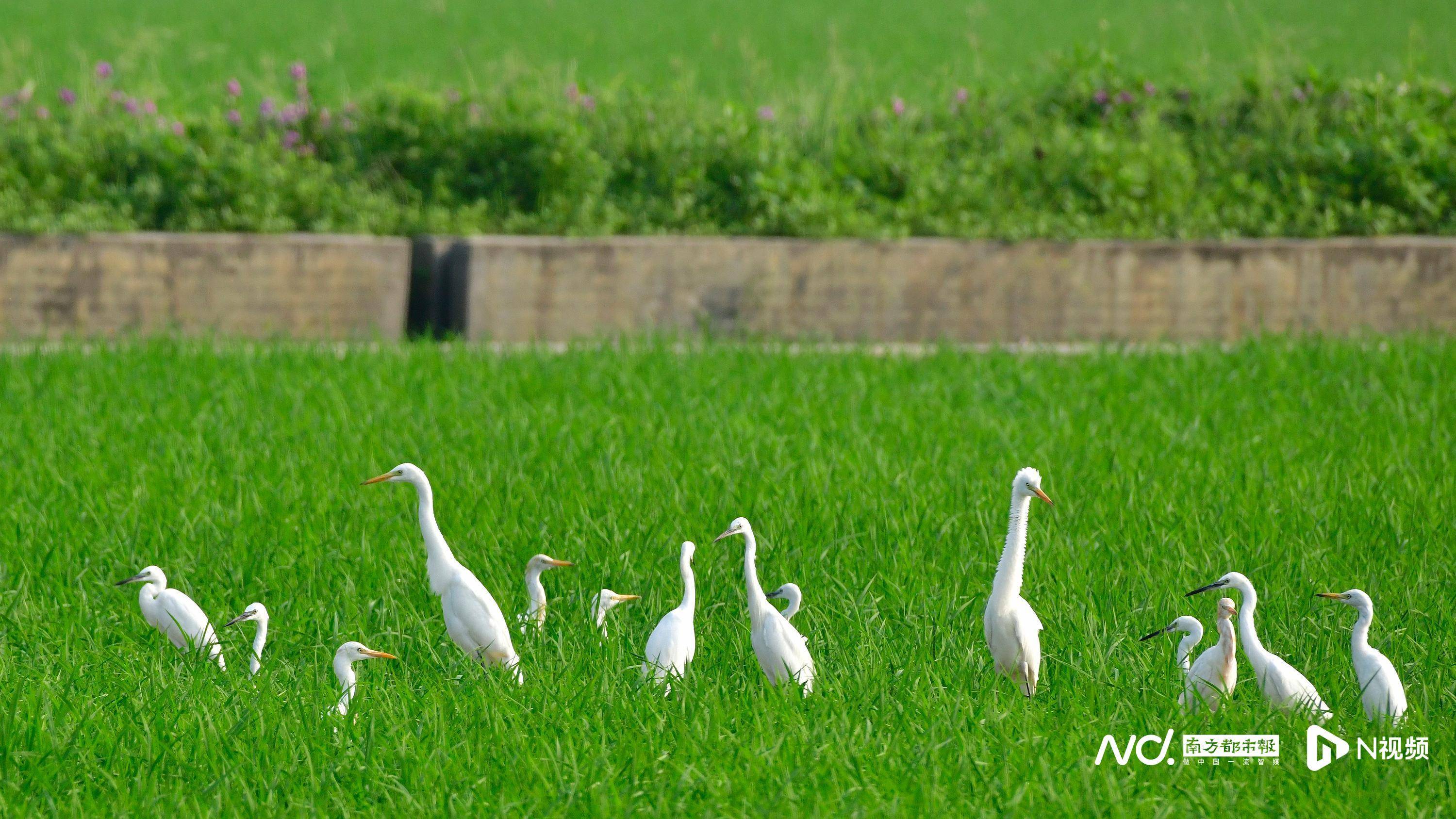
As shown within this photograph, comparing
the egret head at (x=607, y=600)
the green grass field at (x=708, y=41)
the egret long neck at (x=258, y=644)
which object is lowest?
the egret long neck at (x=258, y=644)

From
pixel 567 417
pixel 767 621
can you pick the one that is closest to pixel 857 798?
pixel 767 621

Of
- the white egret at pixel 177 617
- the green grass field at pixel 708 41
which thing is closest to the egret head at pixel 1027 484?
the white egret at pixel 177 617

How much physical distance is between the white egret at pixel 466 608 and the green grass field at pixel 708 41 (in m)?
A: 6.98

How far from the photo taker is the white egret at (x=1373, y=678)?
2760 millimetres

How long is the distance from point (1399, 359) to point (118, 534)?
5.54 m

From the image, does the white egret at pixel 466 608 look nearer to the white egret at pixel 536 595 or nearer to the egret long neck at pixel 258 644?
the white egret at pixel 536 595

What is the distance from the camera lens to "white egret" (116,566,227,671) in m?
3.32

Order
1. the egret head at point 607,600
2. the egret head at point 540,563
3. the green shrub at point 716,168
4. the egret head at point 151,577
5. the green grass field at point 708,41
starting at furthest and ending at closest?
the green grass field at point 708,41 < the green shrub at point 716,168 < the egret head at point 151,577 < the egret head at point 607,600 < the egret head at point 540,563

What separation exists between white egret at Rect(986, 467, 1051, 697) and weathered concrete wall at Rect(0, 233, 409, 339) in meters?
5.35

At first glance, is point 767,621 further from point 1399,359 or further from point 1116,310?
point 1116,310

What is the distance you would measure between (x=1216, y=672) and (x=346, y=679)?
1622 mm

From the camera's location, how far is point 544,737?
2816 mm

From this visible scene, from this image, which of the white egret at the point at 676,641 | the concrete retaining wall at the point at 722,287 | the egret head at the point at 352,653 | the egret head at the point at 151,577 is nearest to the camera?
the egret head at the point at 352,653

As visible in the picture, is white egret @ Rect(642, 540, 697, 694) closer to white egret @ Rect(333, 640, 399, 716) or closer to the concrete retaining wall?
white egret @ Rect(333, 640, 399, 716)
